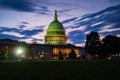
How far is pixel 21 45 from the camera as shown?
7790 inches

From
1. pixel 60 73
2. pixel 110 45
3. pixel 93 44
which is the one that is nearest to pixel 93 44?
pixel 93 44

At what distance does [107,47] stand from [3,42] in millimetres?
87687

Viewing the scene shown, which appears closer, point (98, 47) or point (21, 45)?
point (98, 47)

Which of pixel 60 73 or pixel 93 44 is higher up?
pixel 93 44

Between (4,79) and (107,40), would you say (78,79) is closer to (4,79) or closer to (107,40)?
(4,79)

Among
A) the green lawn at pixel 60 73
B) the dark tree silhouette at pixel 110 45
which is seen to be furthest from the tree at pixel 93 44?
the green lawn at pixel 60 73

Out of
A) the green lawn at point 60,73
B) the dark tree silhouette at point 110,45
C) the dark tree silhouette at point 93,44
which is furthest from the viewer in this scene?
the dark tree silhouette at point 110,45

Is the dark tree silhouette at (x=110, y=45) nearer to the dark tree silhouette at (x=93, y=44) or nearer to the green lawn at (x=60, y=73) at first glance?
the dark tree silhouette at (x=93, y=44)

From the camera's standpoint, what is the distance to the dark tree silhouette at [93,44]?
111613mm

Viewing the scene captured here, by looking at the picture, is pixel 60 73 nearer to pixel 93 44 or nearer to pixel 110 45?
pixel 93 44

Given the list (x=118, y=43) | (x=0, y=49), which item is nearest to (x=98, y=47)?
(x=118, y=43)

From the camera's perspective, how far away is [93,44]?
113000 mm

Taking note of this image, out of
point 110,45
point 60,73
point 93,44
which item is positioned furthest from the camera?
point 110,45

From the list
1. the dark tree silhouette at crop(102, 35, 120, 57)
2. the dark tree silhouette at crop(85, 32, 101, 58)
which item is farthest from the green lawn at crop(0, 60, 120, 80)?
the dark tree silhouette at crop(102, 35, 120, 57)
